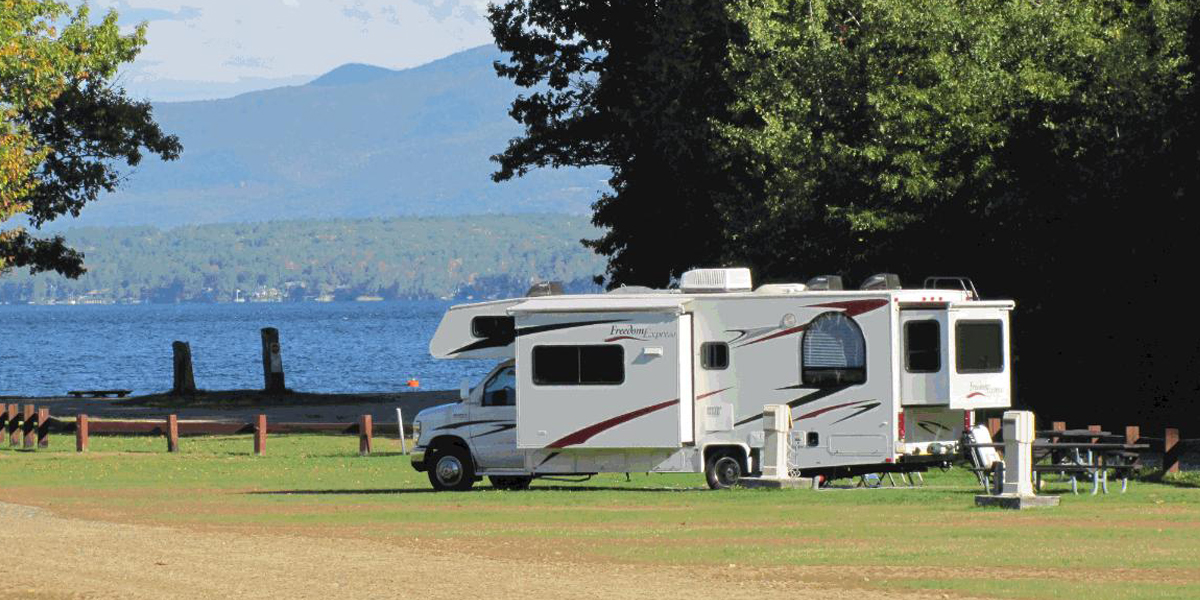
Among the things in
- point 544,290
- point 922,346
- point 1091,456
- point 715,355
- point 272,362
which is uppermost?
point 544,290

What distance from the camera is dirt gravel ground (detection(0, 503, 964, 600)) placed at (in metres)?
16.5

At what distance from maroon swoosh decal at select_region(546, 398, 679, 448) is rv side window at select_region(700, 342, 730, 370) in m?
0.91

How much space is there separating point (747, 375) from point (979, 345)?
3309 millimetres

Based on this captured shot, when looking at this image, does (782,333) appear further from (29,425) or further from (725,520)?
(29,425)

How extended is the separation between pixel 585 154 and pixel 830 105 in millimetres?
14973

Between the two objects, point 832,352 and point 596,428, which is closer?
point 832,352

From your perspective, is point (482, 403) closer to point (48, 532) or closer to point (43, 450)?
point (48, 532)

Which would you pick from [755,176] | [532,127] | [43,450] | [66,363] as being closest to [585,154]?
[532,127]

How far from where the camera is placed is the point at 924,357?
26.5 meters

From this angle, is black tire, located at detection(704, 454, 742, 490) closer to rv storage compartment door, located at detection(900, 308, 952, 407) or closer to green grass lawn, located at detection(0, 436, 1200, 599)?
green grass lawn, located at detection(0, 436, 1200, 599)

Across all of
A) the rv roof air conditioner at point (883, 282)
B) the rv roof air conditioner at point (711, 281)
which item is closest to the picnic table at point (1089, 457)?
the rv roof air conditioner at point (883, 282)

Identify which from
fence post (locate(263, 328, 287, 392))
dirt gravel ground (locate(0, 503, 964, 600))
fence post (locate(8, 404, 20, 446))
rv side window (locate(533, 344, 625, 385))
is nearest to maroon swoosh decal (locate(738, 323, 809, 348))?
rv side window (locate(533, 344, 625, 385))

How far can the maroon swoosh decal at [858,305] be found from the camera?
26.2 m

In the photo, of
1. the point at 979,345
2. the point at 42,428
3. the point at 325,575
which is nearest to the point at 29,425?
the point at 42,428
